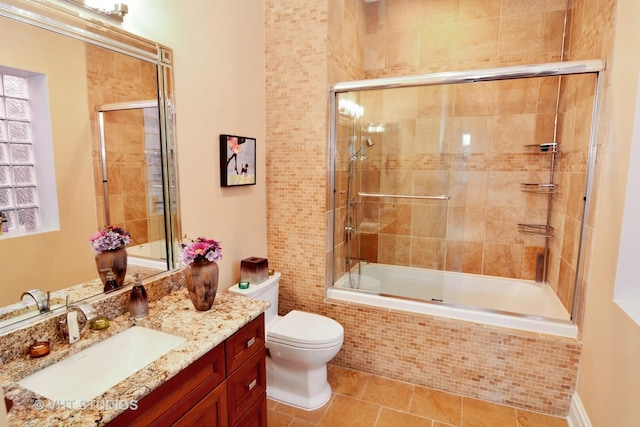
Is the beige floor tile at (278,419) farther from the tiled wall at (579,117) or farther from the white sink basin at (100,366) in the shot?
the tiled wall at (579,117)

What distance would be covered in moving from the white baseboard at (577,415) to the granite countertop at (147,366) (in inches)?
72.2

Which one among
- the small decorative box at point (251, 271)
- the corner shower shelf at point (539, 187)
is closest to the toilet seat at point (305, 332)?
the small decorative box at point (251, 271)

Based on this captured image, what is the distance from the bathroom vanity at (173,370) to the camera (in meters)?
0.95

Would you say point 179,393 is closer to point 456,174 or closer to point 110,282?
point 110,282

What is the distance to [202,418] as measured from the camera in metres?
1.30

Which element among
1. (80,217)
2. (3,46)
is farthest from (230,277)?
(3,46)

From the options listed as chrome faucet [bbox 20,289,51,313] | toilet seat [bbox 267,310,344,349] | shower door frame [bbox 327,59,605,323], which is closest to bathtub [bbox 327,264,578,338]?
shower door frame [bbox 327,59,605,323]

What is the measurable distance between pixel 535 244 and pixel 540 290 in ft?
1.31

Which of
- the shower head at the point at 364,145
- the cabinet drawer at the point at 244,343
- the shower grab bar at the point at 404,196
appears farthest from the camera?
the shower grab bar at the point at 404,196

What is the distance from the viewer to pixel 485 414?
2.07 meters

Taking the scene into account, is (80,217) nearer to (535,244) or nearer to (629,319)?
(629,319)

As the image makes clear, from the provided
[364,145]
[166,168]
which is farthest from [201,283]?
[364,145]

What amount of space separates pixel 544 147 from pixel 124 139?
303cm

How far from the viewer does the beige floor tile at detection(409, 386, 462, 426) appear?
2.04 metres
